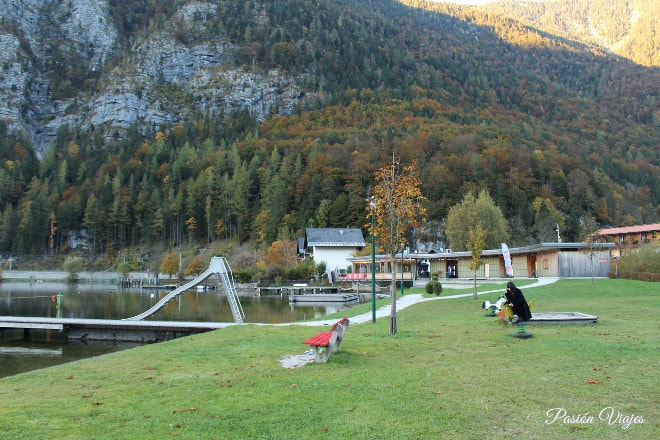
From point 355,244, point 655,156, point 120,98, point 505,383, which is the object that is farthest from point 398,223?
point 120,98

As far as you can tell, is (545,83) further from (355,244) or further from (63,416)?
(63,416)

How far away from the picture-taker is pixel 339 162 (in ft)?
381

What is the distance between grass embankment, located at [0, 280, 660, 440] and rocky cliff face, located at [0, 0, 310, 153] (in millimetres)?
170274

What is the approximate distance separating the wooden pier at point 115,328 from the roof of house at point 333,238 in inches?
2136

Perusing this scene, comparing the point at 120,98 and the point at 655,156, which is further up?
the point at 120,98

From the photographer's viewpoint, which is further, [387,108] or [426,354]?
[387,108]

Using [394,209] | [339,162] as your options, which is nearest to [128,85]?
[339,162]

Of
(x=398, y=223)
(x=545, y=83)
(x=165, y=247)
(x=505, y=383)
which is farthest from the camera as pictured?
(x=545, y=83)

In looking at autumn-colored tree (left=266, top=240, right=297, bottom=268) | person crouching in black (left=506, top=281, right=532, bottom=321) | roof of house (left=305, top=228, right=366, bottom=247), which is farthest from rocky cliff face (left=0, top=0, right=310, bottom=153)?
person crouching in black (left=506, top=281, right=532, bottom=321)

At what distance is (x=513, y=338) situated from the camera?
12383 millimetres

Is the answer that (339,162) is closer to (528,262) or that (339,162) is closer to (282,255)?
(282,255)

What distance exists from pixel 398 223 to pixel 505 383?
8168 millimetres

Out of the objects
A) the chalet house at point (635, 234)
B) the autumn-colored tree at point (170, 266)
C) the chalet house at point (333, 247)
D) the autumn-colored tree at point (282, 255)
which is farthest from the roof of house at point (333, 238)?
the chalet house at point (635, 234)

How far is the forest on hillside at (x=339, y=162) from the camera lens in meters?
107
